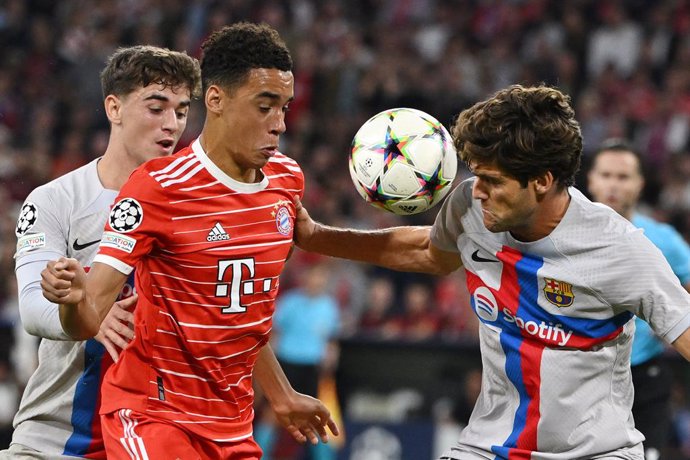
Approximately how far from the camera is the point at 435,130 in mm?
4934

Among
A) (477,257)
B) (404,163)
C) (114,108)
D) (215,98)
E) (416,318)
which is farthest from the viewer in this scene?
(416,318)

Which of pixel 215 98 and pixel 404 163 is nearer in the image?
pixel 215 98

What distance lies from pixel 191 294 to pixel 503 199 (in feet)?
4.13

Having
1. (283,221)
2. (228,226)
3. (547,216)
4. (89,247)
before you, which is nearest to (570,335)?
(547,216)

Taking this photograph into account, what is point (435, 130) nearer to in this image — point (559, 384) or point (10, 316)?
point (559, 384)

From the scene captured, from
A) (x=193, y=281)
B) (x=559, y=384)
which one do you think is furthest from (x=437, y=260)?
(x=193, y=281)

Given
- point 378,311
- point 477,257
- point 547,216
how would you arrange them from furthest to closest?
point 378,311
point 477,257
point 547,216

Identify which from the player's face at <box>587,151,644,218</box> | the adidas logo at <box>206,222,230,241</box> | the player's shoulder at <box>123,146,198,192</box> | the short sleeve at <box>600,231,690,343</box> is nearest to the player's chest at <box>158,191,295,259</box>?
the adidas logo at <box>206,222,230,241</box>

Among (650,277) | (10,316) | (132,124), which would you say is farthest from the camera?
(10,316)

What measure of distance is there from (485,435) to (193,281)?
4.31ft

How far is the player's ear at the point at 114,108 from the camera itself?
16.1ft

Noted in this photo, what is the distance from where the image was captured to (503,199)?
172 inches

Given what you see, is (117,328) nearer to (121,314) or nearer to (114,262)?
(121,314)

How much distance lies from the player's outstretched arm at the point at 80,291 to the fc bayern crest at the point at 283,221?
2.37 feet
